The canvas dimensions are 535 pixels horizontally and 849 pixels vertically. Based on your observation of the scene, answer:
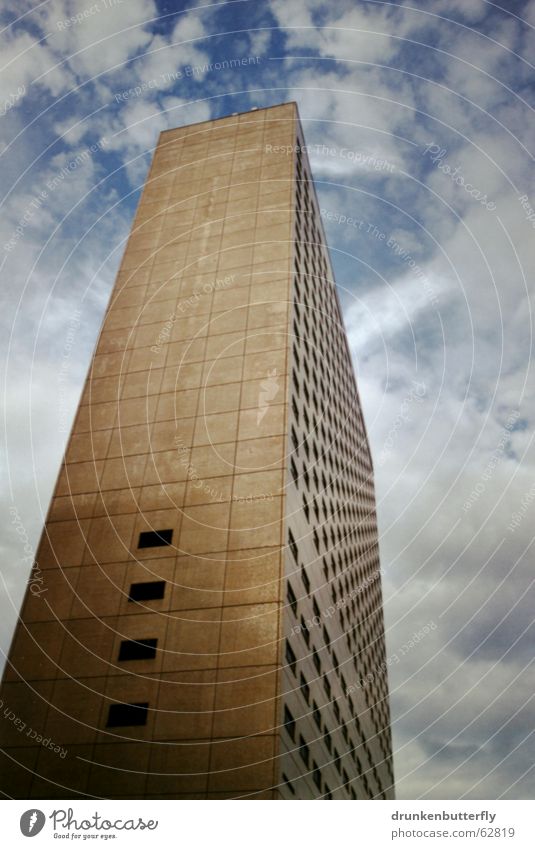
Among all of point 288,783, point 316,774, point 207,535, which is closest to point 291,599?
point 207,535

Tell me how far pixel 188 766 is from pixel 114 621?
734cm

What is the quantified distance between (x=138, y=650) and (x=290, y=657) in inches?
256

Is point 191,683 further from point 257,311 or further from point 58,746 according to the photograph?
point 257,311

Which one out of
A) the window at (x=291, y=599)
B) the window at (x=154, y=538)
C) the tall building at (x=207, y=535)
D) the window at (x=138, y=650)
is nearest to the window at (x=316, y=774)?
the tall building at (x=207, y=535)

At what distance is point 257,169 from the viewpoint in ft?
160

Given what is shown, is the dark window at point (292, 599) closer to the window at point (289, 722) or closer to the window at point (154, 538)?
the window at point (289, 722)

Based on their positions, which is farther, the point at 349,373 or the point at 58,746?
the point at 349,373

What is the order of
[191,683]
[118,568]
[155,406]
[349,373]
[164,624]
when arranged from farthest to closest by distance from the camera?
[349,373] < [155,406] < [118,568] < [164,624] < [191,683]

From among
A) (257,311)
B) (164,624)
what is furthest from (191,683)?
(257,311)

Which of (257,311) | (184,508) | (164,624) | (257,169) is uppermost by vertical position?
(257,169)

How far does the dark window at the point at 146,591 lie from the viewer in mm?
29750

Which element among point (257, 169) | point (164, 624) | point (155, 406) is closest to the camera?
point (164, 624)

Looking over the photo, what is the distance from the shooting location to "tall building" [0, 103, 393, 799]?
85.9 ft

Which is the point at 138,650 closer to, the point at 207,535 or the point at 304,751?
the point at 207,535
